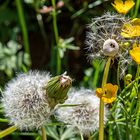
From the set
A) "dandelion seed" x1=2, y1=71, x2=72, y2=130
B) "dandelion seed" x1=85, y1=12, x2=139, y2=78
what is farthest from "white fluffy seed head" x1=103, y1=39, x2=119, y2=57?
"dandelion seed" x1=2, y1=71, x2=72, y2=130

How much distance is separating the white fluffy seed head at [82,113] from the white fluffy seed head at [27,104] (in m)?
0.13

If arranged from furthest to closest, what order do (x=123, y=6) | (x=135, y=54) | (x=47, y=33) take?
(x=47, y=33) → (x=123, y=6) → (x=135, y=54)

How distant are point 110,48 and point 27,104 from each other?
0.23 metres

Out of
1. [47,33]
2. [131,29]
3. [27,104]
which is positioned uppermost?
[47,33]

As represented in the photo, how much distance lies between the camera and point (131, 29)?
1.22 m

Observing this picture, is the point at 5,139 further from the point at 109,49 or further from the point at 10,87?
the point at 109,49

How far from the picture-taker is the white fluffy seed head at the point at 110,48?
118 centimetres

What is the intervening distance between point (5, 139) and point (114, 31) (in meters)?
0.81

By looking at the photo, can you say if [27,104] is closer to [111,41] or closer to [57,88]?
[57,88]

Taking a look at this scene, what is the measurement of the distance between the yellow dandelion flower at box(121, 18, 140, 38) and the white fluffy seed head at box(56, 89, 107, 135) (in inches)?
9.3

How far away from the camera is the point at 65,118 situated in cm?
140

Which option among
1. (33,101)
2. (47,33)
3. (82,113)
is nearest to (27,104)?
(33,101)

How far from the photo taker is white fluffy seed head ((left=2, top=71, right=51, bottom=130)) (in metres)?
1.26

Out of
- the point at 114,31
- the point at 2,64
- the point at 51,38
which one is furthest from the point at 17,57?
the point at 114,31
